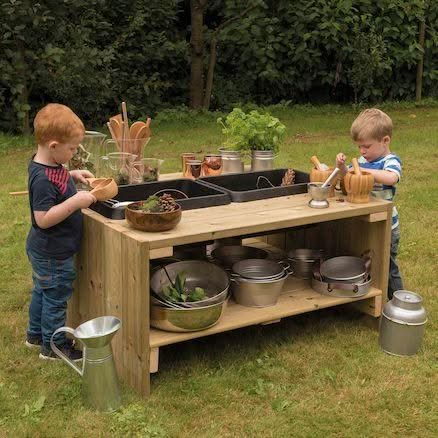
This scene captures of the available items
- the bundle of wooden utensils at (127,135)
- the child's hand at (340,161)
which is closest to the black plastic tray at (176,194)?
the bundle of wooden utensils at (127,135)

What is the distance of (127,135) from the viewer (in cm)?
410

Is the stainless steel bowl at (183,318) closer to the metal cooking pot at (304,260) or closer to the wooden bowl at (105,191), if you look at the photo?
the wooden bowl at (105,191)

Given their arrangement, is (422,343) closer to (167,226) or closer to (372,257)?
(372,257)

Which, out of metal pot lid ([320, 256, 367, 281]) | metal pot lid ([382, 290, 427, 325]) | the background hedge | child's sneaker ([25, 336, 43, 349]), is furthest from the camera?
the background hedge

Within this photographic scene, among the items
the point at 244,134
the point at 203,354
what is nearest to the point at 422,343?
the point at 203,354

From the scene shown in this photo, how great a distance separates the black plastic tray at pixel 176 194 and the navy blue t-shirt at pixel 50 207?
162mm

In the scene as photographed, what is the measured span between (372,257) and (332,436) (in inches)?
48.6

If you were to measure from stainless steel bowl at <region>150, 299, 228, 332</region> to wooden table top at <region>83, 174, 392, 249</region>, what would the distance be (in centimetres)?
34

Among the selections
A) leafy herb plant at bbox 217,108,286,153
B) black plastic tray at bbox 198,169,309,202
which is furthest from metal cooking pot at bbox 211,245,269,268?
leafy herb plant at bbox 217,108,286,153

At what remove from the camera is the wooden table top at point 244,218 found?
10.6 ft

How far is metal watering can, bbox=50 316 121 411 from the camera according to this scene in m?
3.10

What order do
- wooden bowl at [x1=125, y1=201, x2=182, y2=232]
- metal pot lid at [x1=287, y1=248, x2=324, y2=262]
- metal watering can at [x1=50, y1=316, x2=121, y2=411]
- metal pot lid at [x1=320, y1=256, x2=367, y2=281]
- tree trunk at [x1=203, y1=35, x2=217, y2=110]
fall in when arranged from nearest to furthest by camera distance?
metal watering can at [x1=50, y1=316, x2=121, y2=411], wooden bowl at [x1=125, y1=201, x2=182, y2=232], metal pot lid at [x1=320, y1=256, x2=367, y2=281], metal pot lid at [x1=287, y1=248, x2=324, y2=262], tree trunk at [x1=203, y1=35, x2=217, y2=110]

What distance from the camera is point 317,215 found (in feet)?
11.9

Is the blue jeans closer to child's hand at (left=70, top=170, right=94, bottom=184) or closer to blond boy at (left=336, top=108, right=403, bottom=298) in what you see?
child's hand at (left=70, top=170, right=94, bottom=184)
